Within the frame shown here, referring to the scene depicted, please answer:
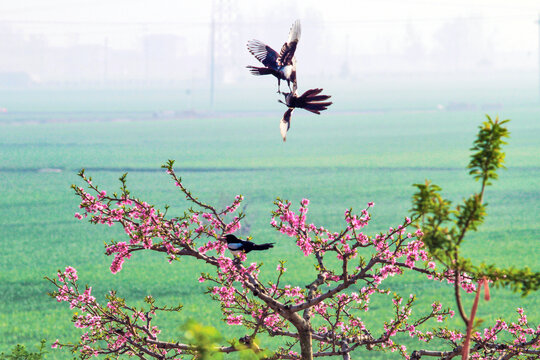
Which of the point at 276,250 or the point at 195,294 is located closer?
the point at 195,294

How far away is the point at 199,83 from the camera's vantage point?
198 metres

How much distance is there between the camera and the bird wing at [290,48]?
3973 millimetres

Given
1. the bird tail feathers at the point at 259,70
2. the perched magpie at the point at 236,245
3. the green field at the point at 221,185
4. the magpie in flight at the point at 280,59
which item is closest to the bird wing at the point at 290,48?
the magpie in flight at the point at 280,59

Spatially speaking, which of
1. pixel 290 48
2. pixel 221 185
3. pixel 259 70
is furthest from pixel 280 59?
pixel 221 185

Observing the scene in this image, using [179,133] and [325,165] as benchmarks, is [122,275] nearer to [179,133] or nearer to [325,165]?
[325,165]

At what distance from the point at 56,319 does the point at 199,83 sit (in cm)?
18509

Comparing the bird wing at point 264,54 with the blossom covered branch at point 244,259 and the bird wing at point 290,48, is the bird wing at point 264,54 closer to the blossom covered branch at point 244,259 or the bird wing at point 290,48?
the bird wing at point 290,48

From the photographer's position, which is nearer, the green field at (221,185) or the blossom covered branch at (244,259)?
the blossom covered branch at (244,259)

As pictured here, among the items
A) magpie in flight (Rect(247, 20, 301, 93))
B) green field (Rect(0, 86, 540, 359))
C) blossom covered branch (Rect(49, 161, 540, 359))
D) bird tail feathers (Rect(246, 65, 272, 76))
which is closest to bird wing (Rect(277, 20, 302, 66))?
magpie in flight (Rect(247, 20, 301, 93))

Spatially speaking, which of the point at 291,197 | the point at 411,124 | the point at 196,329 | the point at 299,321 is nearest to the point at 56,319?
the point at 299,321

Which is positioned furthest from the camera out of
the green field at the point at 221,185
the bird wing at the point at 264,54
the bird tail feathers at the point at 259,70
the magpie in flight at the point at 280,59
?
the green field at the point at 221,185

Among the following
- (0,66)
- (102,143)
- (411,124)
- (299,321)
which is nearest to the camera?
(299,321)

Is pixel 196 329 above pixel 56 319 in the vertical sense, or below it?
above

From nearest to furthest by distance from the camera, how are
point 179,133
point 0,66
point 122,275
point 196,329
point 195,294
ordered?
point 196,329 → point 195,294 → point 122,275 → point 179,133 → point 0,66
